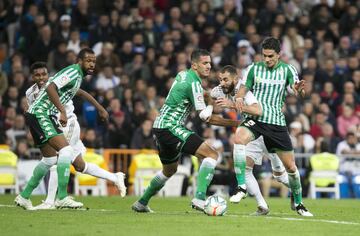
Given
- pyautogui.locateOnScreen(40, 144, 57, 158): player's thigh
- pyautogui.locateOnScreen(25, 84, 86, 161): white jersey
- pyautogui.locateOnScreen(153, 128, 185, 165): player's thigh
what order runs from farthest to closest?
pyautogui.locateOnScreen(25, 84, 86, 161): white jersey < pyautogui.locateOnScreen(40, 144, 57, 158): player's thigh < pyautogui.locateOnScreen(153, 128, 185, 165): player's thigh

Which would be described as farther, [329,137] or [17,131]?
[329,137]

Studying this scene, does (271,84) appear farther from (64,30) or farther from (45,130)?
(64,30)

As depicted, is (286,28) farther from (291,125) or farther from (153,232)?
(153,232)

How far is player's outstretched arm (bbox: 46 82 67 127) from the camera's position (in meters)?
14.7

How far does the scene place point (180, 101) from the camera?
14516 mm

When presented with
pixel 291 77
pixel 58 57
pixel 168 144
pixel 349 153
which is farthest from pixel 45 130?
pixel 349 153

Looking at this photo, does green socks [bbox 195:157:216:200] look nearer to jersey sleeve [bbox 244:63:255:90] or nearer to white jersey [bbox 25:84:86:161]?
jersey sleeve [bbox 244:63:255:90]

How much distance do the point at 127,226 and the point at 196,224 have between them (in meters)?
0.87

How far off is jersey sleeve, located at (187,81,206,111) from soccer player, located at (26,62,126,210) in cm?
198

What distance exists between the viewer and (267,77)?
14953 millimetres

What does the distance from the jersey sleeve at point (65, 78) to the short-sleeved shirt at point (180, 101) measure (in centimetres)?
141

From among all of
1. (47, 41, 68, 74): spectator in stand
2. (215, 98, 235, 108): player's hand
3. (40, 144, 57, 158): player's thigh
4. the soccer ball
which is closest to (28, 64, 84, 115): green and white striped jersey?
(40, 144, 57, 158): player's thigh

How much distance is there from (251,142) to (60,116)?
293cm

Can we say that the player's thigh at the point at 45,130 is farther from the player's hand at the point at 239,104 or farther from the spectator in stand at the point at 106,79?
the spectator in stand at the point at 106,79
